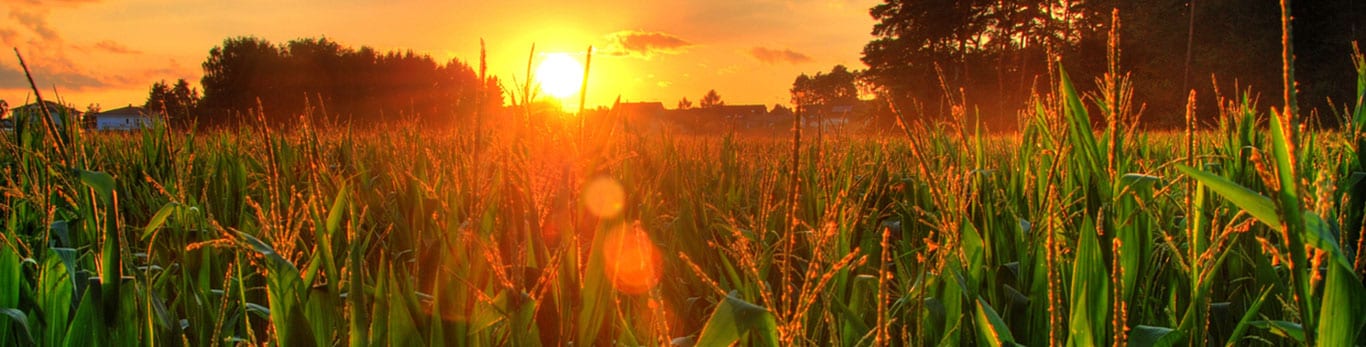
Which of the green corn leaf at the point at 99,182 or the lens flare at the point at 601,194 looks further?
the lens flare at the point at 601,194

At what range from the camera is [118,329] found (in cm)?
113

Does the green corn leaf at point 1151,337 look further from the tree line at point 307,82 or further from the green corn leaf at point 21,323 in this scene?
the tree line at point 307,82

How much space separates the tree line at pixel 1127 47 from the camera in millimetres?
31125

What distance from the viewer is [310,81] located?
124 ft

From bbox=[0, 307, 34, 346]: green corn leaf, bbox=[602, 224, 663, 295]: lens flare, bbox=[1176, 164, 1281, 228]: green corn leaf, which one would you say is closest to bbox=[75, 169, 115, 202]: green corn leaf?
bbox=[0, 307, 34, 346]: green corn leaf

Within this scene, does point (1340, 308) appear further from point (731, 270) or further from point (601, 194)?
point (601, 194)

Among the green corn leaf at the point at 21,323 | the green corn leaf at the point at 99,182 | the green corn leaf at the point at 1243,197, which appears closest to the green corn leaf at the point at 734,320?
the green corn leaf at the point at 1243,197

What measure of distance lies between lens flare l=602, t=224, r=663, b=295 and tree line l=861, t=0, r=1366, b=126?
99.3 feet

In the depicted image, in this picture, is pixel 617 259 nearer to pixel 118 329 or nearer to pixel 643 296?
pixel 643 296

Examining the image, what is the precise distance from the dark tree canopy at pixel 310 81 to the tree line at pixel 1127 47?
933 inches

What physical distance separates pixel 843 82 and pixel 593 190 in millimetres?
56754

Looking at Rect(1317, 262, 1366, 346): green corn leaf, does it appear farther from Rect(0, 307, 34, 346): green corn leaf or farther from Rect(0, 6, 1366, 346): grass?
Rect(0, 307, 34, 346): green corn leaf

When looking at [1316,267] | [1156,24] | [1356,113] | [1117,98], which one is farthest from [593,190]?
[1156,24]

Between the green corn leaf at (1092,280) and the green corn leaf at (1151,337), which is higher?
the green corn leaf at (1092,280)
